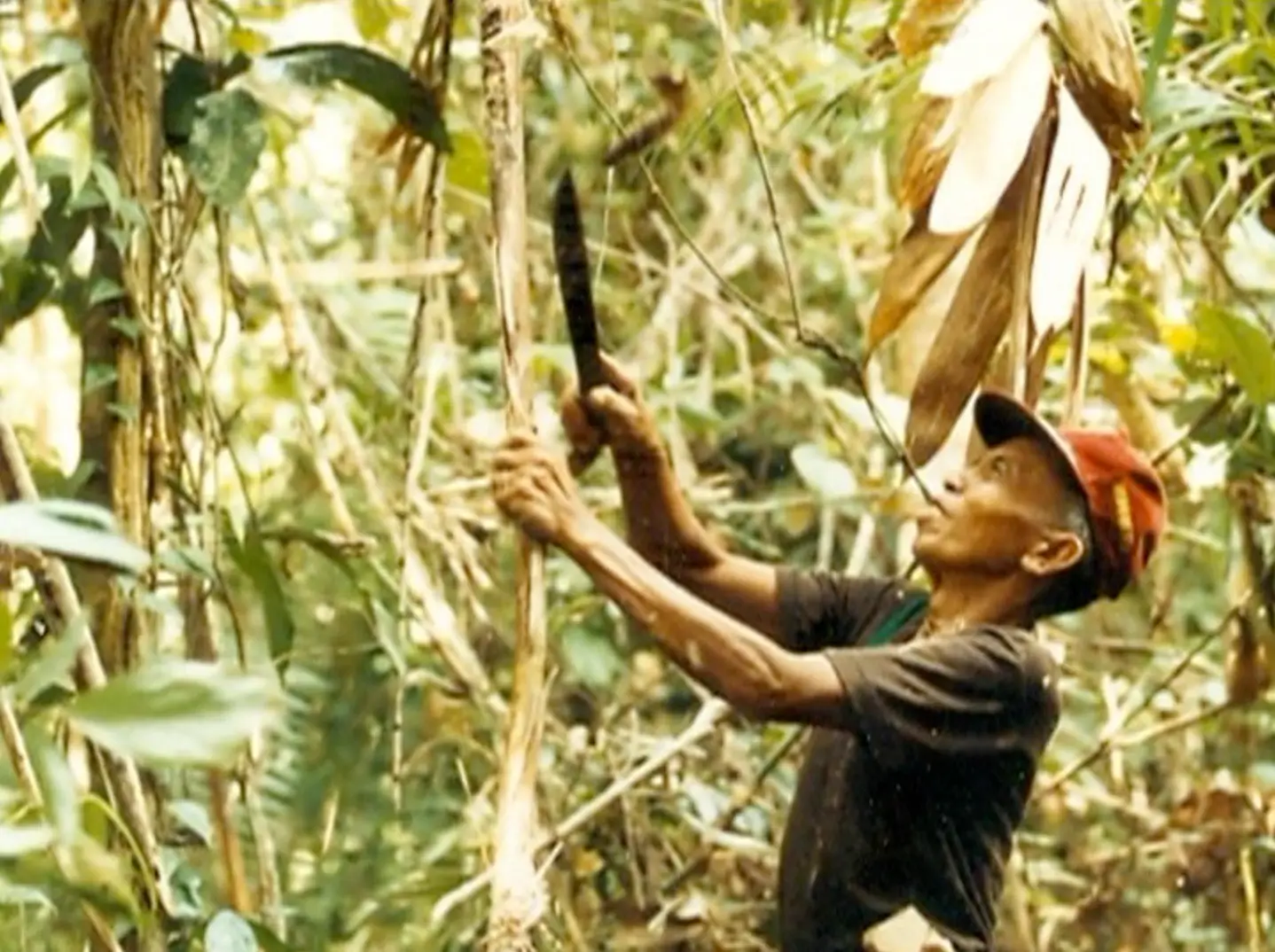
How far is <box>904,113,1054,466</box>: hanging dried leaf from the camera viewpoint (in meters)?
2.10

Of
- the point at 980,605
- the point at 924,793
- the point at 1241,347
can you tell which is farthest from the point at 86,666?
the point at 1241,347

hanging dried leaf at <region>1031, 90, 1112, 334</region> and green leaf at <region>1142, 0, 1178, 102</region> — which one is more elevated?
green leaf at <region>1142, 0, 1178, 102</region>

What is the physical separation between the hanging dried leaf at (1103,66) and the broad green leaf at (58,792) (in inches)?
43.8

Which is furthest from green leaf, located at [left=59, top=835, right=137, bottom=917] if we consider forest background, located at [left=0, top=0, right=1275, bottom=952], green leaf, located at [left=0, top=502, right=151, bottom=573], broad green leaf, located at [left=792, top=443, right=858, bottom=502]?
broad green leaf, located at [left=792, top=443, right=858, bottom=502]

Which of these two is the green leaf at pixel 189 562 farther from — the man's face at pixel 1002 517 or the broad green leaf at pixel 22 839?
the broad green leaf at pixel 22 839

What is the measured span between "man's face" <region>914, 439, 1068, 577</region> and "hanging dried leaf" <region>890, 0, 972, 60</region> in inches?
16.0

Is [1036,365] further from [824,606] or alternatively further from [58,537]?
[58,537]

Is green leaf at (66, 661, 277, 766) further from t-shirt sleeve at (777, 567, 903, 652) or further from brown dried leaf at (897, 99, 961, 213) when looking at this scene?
t-shirt sleeve at (777, 567, 903, 652)

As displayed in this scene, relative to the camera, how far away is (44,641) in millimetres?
1954

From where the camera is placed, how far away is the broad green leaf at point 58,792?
123cm

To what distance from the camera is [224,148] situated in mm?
2270

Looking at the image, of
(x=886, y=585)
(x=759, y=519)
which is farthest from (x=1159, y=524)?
(x=759, y=519)

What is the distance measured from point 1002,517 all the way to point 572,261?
2.53ft

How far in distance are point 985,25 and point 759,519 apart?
7.32ft
